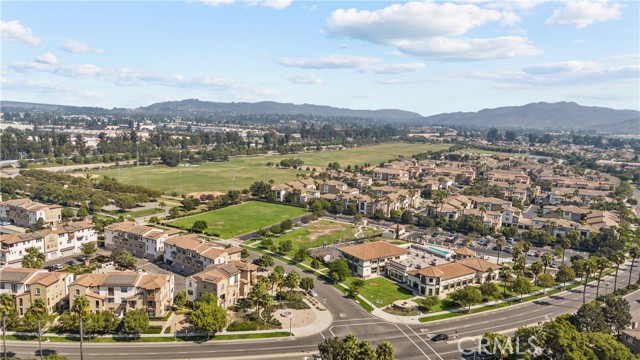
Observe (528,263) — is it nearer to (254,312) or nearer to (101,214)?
(254,312)

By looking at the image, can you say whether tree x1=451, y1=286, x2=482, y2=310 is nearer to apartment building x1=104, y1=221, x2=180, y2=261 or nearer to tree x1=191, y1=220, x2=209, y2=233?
apartment building x1=104, y1=221, x2=180, y2=261

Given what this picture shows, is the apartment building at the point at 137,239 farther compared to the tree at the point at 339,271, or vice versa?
the apartment building at the point at 137,239

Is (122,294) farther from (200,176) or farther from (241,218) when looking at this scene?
(200,176)

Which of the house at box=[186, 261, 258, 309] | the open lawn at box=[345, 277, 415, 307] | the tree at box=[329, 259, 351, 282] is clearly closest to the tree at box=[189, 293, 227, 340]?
the house at box=[186, 261, 258, 309]

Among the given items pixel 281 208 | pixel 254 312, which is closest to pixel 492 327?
pixel 254 312

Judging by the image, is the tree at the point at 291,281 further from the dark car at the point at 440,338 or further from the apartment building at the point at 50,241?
the apartment building at the point at 50,241

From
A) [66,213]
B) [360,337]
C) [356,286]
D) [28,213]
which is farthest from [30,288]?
[66,213]

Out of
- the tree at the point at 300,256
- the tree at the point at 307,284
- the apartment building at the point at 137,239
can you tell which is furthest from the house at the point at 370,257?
the apartment building at the point at 137,239
